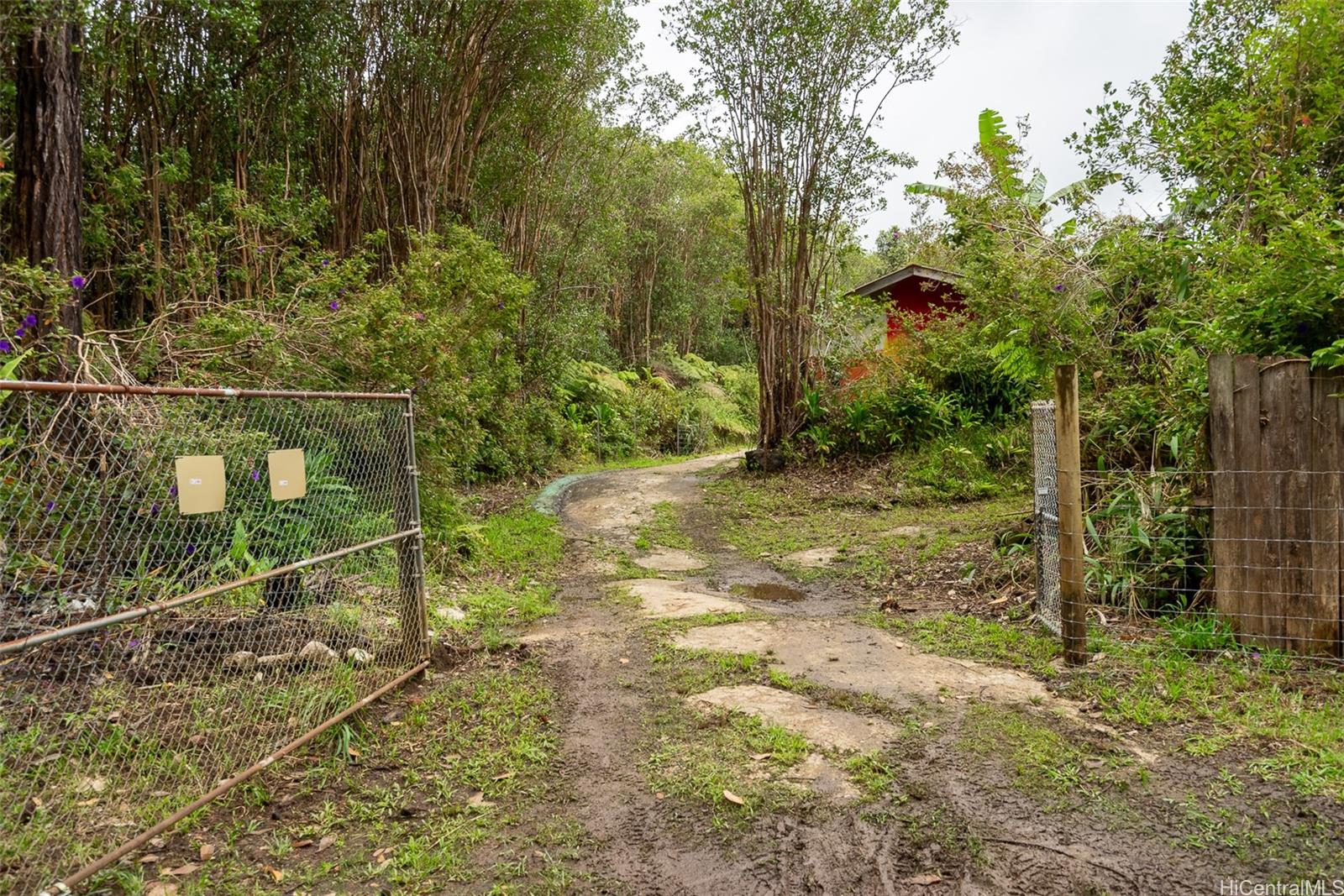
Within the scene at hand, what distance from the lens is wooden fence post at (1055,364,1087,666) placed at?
405cm

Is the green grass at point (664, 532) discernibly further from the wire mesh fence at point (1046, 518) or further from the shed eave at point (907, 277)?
the shed eave at point (907, 277)

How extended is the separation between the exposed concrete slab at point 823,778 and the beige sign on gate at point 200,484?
2.52 m

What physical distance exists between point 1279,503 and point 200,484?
5.20 m

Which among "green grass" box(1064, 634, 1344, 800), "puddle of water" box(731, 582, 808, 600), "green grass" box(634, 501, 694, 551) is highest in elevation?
"green grass" box(634, 501, 694, 551)

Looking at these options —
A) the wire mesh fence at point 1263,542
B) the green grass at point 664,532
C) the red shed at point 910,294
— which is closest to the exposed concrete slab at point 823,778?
the wire mesh fence at point 1263,542

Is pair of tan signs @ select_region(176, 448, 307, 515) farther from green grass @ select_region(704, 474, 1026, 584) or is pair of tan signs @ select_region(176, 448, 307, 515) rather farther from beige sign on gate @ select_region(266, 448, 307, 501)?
green grass @ select_region(704, 474, 1026, 584)

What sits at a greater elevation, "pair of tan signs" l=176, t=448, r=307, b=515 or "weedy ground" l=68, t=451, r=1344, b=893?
"pair of tan signs" l=176, t=448, r=307, b=515

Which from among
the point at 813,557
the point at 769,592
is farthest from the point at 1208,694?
the point at 813,557

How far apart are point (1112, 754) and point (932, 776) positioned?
81cm

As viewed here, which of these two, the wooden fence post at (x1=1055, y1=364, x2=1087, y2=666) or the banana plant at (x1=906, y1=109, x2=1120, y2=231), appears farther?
the banana plant at (x1=906, y1=109, x2=1120, y2=231)

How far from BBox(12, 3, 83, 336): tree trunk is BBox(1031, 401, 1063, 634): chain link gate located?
650cm

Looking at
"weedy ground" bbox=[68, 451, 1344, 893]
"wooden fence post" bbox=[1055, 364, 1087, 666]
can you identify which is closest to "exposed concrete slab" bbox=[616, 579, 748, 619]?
"weedy ground" bbox=[68, 451, 1344, 893]

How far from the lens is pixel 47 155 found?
521 cm

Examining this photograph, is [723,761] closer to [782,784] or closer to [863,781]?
[782,784]
